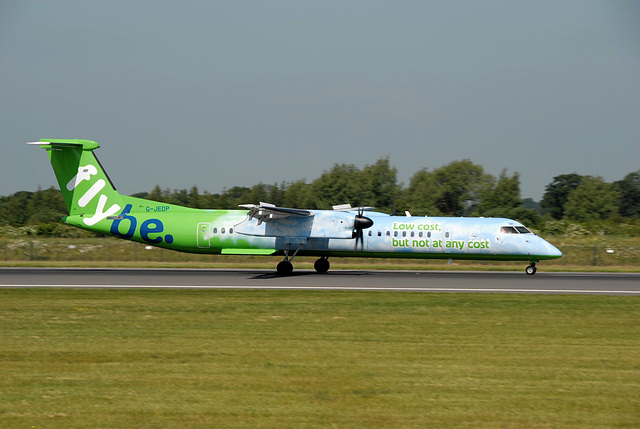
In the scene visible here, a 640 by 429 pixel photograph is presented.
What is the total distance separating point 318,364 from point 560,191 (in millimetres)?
112154

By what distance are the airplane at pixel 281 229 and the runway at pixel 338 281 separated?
3.55 ft

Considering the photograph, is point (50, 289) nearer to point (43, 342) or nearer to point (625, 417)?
point (43, 342)

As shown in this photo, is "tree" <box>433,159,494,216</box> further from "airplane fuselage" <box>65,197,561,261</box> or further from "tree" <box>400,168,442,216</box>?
"airplane fuselage" <box>65,197,561,261</box>

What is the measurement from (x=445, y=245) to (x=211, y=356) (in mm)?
19019

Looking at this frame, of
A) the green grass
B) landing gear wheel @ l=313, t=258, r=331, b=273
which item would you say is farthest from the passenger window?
the green grass

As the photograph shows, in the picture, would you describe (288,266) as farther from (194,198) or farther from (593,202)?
(593,202)

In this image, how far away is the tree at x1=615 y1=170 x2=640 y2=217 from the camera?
113875mm

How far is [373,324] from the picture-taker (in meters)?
14.9

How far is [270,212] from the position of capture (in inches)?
1101

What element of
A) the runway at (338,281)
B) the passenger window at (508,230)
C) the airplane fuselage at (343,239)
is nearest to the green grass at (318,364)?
the runway at (338,281)

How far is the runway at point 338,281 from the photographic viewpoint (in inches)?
893

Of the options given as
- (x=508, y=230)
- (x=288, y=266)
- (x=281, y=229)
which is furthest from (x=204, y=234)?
(x=508, y=230)

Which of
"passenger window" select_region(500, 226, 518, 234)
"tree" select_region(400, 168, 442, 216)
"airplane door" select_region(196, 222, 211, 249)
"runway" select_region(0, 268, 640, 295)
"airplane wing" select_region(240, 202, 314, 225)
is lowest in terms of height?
"runway" select_region(0, 268, 640, 295)

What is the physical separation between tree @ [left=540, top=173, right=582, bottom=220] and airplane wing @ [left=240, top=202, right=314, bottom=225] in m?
93.3
